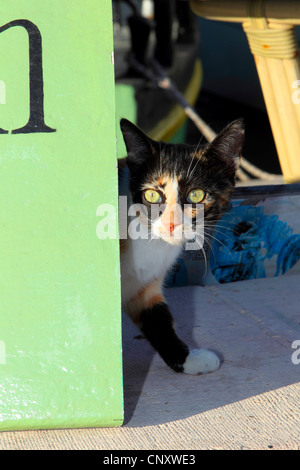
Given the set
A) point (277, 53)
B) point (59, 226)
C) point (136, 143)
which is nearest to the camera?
point (59, 226)

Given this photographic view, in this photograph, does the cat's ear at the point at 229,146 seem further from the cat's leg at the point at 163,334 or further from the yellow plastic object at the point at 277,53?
the yellow plastic object at the point at 277,53

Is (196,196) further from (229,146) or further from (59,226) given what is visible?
(59,226)

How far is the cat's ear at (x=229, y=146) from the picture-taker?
5.35 ft

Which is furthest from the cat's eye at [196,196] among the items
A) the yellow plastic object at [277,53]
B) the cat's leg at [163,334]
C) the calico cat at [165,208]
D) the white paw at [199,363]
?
the yellow plastic object at [277,53]

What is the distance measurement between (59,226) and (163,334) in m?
0.54

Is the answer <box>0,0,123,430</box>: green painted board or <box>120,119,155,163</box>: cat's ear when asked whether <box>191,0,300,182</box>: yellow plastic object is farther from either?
<box>0,0,123,430</box>: green painted board

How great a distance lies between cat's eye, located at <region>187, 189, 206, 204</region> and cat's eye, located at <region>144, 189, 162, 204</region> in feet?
0.27

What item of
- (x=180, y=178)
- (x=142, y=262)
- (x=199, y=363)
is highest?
(x=180, y=178)

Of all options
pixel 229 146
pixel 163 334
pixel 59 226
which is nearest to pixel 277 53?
pixel 229 146

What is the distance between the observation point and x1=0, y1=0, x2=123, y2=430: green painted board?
119 cm

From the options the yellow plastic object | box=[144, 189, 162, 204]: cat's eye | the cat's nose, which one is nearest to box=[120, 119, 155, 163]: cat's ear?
box=[144, 189, 162, 204]: cat's eye

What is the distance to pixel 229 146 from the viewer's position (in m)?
1.68

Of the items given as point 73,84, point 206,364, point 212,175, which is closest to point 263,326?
point 206,364

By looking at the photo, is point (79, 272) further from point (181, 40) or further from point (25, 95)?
point (181, 40)
